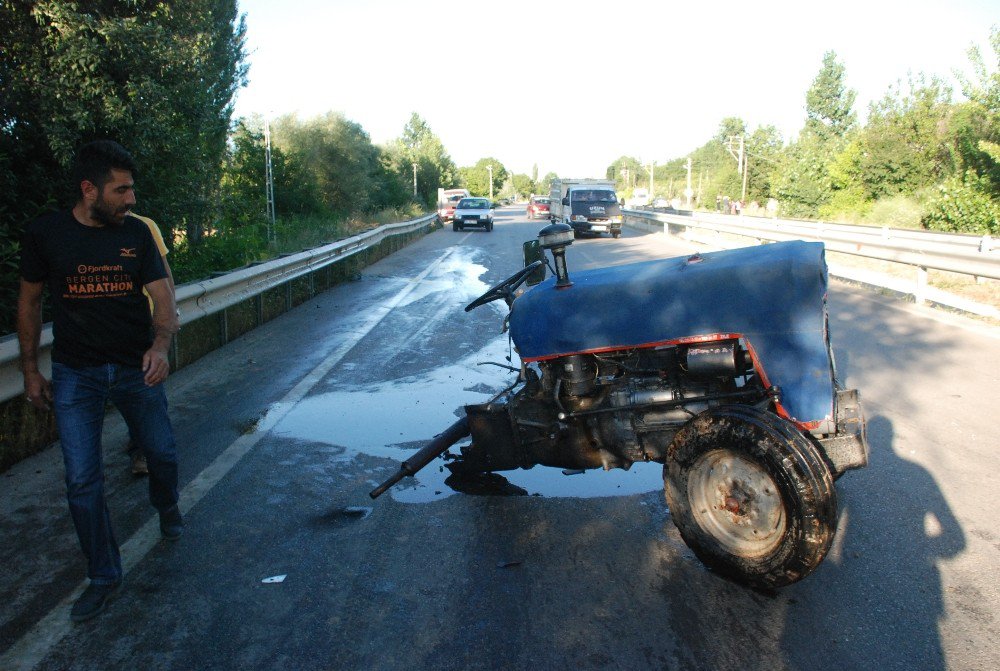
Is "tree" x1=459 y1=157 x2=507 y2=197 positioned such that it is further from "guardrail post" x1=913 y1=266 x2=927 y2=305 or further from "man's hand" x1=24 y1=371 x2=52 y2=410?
"man's hand" x1=24 y1=371 x2=52 y2=410

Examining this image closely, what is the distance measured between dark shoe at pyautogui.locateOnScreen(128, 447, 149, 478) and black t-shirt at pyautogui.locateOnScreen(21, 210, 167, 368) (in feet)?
5.14

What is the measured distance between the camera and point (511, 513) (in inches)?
182

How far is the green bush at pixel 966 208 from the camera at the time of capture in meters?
26.1

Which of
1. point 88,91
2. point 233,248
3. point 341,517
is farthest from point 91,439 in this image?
point 233,248

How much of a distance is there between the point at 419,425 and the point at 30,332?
309 centimetres

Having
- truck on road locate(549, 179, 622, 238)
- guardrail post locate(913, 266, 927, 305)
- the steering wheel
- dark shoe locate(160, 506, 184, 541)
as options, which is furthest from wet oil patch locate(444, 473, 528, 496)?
truck on road locate(549, 179, 622, 238)

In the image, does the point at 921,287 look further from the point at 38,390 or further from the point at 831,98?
the point at 831,98

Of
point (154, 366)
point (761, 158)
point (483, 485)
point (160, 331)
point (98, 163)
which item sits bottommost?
point (483, 485)

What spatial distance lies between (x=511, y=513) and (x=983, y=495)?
111 inches

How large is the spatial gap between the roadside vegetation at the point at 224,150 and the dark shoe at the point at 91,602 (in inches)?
159

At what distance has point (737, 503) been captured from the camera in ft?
11.7

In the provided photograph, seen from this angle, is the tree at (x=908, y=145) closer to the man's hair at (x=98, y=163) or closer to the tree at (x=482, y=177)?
the man's hair at (x=98, y=163)

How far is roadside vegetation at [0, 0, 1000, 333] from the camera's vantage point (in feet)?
26.9

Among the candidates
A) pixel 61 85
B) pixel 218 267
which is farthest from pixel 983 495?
pixel 218 267
